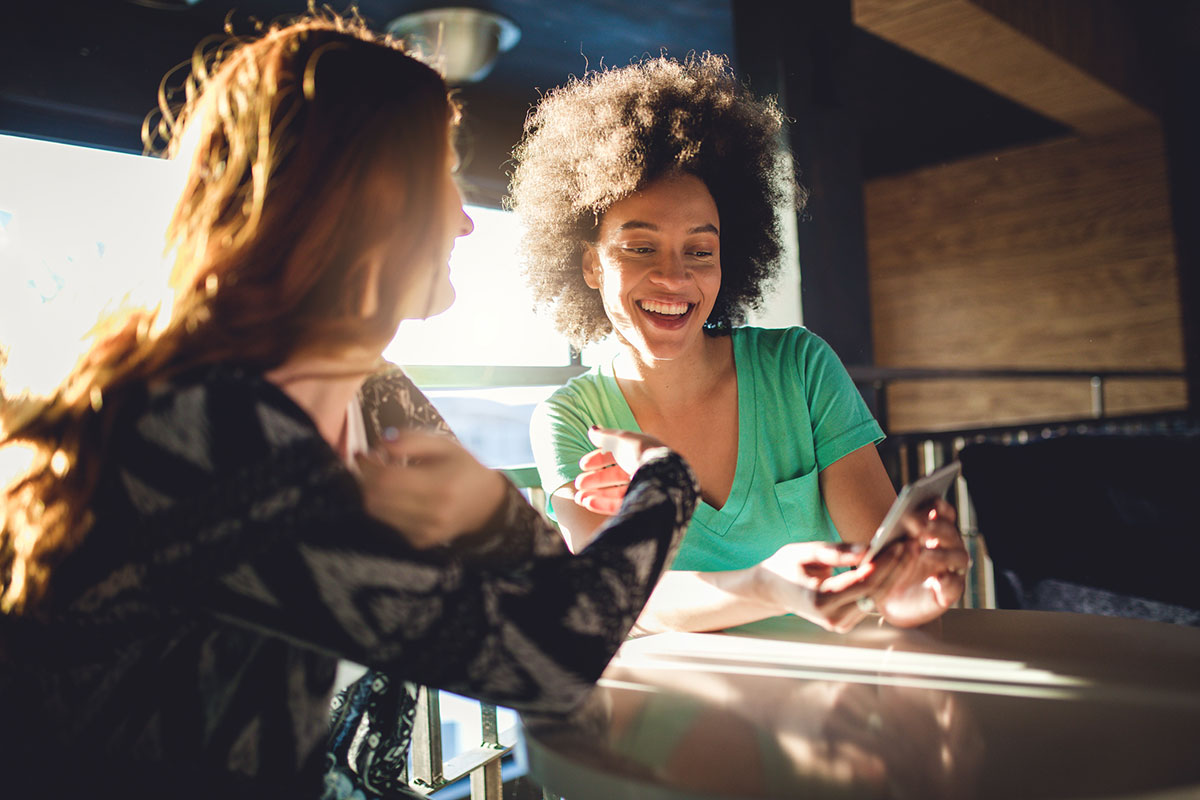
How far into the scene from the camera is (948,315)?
24.0 ft

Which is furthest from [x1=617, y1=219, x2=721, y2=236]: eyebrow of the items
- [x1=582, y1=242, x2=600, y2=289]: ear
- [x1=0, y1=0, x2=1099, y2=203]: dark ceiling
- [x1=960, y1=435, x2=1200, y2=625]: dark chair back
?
[x1=0, y1=0, x2=1099, y2=203]: dark ceiling

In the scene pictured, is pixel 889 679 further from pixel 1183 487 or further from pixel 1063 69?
pixel 1063 69

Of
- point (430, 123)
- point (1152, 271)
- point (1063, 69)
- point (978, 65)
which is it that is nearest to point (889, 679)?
point (430, 123)

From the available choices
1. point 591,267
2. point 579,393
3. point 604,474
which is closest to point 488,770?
point 579,393

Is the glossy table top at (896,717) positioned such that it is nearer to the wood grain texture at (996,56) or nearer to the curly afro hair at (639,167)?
the curly afro hair at (639,167)

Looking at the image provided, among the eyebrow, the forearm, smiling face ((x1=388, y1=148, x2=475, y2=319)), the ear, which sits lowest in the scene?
the forearm

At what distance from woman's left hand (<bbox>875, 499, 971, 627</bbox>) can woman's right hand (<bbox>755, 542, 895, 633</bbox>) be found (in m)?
0.07

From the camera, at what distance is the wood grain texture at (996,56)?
365 cm

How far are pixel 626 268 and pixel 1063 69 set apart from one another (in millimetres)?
4100

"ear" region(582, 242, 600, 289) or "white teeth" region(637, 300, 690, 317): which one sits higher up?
"ear" region(582, 242, 600, 289)

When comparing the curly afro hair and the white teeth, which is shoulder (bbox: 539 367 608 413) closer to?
the white teeth

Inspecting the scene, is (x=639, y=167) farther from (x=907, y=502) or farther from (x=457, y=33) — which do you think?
(x=457, y=33)

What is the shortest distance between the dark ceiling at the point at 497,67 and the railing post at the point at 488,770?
8.49 feet

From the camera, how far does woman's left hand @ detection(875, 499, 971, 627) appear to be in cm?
107
